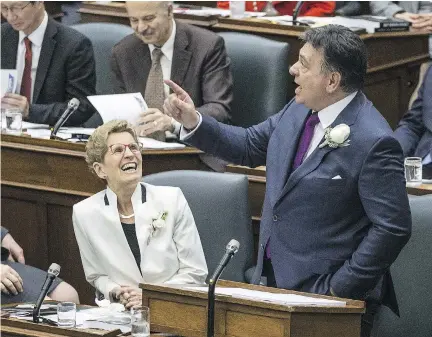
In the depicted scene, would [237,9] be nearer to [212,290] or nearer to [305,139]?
[305,139]

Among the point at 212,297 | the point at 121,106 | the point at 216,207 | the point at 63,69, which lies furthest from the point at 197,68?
the point at 212,297

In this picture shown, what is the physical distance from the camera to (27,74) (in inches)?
231

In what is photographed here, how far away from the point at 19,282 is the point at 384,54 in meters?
2.65

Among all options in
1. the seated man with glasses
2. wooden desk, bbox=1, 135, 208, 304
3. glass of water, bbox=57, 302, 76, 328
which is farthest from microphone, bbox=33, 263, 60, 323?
wooden desk, bbox=1, 135, 208, 304

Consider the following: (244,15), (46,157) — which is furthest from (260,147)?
(244,15)

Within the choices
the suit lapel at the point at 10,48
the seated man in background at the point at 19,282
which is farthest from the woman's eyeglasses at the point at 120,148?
the suit lapel at the point at 10,48

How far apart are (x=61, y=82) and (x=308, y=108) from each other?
7.35ft

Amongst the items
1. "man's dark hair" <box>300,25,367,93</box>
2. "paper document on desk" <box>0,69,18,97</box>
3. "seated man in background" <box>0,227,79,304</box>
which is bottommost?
"seated man in background" <box>0,227,79,304</box>

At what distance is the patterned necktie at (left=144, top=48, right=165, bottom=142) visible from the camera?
18.4ft

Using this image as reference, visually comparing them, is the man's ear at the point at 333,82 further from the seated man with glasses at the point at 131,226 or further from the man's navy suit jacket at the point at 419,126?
the man's navy suit jacket at the point at 419,126

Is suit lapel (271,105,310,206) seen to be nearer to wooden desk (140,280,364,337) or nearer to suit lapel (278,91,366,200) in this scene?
suit lapel (278,91,366,200)

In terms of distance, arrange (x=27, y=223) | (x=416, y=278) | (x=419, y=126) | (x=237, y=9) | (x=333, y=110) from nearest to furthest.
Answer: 1. (x=333, y=110)
2. (x=416, y=278)
3. (x=419, y=126)
4. (x=27, y=223)
5. (x=237, y=9)

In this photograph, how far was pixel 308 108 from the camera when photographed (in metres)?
3.85

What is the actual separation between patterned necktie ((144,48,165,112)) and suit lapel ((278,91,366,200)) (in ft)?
6.44
